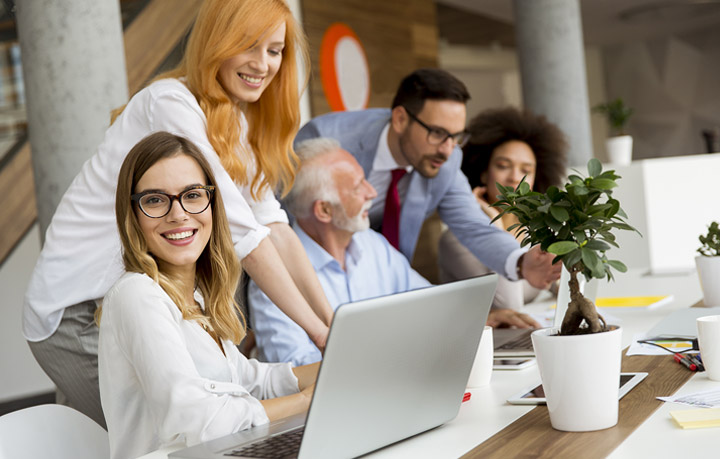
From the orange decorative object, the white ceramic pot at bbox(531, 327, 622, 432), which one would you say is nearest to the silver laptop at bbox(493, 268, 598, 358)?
the white ceramic pot at bbox(531, 327, 622, 432)

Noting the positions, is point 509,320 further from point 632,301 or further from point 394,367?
point 394,367

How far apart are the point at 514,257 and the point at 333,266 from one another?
24.7 inches

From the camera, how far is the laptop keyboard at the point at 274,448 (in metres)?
1.11

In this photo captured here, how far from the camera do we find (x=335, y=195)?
2527 mm

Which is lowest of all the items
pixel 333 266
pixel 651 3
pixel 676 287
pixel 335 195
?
pixel 676 287

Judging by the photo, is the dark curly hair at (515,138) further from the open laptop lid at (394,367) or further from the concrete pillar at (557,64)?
the open laptop lid at (394,367)

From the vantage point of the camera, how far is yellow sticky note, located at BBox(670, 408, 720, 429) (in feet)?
3.67

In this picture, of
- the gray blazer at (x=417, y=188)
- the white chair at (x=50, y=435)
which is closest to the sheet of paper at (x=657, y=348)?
the white chair at (x=50, y=435)

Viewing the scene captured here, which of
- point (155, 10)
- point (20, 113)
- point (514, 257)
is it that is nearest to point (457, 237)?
point (514, 257)

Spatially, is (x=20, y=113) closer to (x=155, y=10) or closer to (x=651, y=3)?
(x=155, y=10)

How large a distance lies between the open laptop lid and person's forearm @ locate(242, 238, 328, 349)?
544mm

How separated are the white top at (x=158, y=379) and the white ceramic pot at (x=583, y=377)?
0.48 meters

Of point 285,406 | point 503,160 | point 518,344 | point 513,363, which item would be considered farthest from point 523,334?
point 503,160

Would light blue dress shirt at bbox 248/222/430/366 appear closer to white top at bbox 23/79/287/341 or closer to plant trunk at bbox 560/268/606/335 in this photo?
white top at bbox 23/79/287/341
